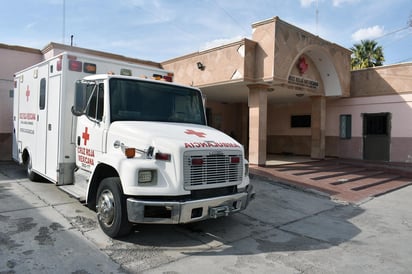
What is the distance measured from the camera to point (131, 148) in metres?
4.60

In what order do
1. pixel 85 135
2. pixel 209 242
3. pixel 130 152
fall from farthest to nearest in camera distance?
pixel 85 135 → pixel 209 242 → pixel 130 152

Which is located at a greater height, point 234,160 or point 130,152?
point 130,152

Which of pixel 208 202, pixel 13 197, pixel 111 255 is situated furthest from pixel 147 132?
pixel 13 197

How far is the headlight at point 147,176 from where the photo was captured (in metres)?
4.36

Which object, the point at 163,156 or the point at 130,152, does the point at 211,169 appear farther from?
the point at 130,152

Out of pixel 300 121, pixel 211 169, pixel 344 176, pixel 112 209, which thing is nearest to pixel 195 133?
pixel 211 169

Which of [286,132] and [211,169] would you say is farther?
[286,132]

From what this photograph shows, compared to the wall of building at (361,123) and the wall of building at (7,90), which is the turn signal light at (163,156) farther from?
the wall of building at (361,123)

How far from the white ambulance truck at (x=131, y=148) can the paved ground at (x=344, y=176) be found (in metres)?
4.85

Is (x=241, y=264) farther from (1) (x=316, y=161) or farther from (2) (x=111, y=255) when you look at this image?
(1) (x=316, y=161)

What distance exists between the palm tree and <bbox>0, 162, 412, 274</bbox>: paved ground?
25322mm

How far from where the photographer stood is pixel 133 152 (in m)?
4.58

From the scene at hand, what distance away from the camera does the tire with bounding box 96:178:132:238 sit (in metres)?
4.59

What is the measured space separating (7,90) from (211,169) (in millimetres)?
10644
